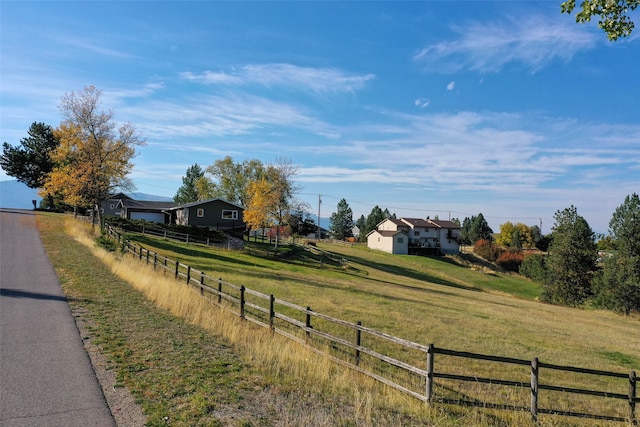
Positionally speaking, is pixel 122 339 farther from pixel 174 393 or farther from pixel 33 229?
pixel 33 229

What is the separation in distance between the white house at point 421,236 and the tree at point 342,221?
29533 mm

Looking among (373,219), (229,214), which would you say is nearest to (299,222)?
(229,214)

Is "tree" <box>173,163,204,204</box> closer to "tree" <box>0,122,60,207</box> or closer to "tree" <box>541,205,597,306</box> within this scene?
"tree" <box>0,122,60,207</box>

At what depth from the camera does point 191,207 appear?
62.8 m

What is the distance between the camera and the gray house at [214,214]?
62781 mm

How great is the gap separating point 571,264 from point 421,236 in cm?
4037

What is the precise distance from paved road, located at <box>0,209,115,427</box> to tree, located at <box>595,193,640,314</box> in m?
53.6

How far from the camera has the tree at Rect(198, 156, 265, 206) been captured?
84250 millimetres

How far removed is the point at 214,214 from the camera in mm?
63688

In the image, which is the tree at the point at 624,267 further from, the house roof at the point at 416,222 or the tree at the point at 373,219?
the tree at the point at 373,219

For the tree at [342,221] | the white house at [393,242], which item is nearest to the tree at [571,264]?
the white house at [393,242]

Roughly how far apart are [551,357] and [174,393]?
14501 millimetres

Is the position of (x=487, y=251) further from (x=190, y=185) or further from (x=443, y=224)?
(x=190, y=185)

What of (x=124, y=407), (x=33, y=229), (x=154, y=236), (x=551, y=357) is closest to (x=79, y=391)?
(x=124, y=407)
